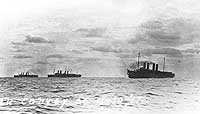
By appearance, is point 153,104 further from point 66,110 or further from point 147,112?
point 66,110

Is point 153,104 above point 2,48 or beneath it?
beneath

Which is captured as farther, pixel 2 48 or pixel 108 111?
pixel 2 48

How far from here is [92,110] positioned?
7953 millimetres

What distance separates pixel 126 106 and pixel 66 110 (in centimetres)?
199

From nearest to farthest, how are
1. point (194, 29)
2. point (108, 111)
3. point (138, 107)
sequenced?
point (108, 111) → point (138, 107) → point (194, 29)

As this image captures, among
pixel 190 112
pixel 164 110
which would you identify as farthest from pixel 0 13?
pixel 190 112

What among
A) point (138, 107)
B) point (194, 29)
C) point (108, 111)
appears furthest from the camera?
point (194, 29)

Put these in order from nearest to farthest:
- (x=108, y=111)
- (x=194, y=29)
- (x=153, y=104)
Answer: (x=108, y=111) < (x=153, y=104) < (x=194, y=29)

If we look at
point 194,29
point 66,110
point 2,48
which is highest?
point 194,29

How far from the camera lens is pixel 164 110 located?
27.3 feet

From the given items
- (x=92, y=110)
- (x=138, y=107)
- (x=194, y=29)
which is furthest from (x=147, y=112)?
(x=194, y=29)

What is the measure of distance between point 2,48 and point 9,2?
3216 millimetres

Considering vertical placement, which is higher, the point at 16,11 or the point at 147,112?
the point at 16,11

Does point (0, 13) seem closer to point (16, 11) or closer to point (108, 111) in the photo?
point (16, 11)
